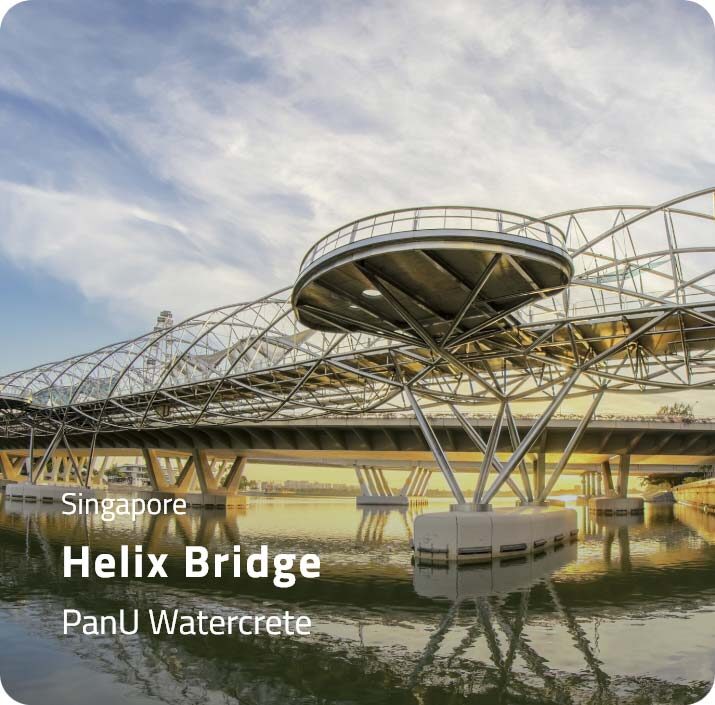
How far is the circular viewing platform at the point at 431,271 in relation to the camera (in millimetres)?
21141

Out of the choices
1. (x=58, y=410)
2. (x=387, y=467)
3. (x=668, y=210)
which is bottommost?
(x=387, y=467)

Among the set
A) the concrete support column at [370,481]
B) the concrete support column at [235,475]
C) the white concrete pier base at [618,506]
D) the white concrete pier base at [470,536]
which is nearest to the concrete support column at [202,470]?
the concrete support column at [235,475]

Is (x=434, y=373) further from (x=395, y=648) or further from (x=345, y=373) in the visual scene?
(x=395, y=648)

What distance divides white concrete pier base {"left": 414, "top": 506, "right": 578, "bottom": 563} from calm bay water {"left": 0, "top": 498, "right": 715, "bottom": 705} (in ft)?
4.25

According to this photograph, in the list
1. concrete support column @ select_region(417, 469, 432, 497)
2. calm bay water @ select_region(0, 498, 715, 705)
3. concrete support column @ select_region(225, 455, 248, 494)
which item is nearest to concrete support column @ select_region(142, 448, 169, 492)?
concrete support column @ select_region(225, 455, 248, 494)

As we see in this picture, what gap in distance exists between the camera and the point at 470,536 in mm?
27266

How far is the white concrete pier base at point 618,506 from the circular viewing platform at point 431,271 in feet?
183

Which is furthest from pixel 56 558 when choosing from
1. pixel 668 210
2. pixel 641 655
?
pixel 668 210

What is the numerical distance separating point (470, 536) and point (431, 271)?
36.7 feet

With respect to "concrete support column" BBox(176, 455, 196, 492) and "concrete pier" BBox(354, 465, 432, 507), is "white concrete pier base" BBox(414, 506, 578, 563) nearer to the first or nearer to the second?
"concrete support column" BBox(176, 455, 196, 492)

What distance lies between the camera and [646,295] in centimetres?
2756

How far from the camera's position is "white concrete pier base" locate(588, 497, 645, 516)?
7575cm

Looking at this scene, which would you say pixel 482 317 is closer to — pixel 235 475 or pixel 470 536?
pixel 470 536

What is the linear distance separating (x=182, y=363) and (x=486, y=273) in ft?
148
